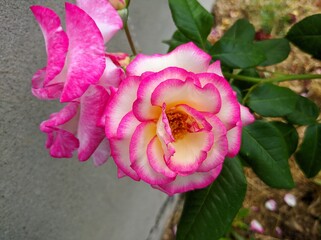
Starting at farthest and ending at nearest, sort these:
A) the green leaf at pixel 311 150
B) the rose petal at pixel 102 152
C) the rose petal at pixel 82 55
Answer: the green leaf at pixel 311 150 → the rose petal at pixel 102 152 → the rose petal at pixel 82 55

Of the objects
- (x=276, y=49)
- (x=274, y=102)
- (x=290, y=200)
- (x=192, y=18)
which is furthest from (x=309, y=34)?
(x=290, y=200)

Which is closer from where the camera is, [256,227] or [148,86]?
[148,86]

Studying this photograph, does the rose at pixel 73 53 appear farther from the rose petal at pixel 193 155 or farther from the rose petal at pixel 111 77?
the rose petal at pixel 193 155

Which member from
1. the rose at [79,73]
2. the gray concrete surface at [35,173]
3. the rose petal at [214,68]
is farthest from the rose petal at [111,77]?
the gray concrete surface at [35,173]

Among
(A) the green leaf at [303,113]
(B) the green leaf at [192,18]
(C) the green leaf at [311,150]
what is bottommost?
(C) the green leaf at [311,150]

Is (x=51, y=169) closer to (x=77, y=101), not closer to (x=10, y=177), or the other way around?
(x=10, y=177)

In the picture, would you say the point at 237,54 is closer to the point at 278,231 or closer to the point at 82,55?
the point at 82,55

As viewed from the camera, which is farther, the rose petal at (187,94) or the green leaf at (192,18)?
the green leaf at (192,18)
